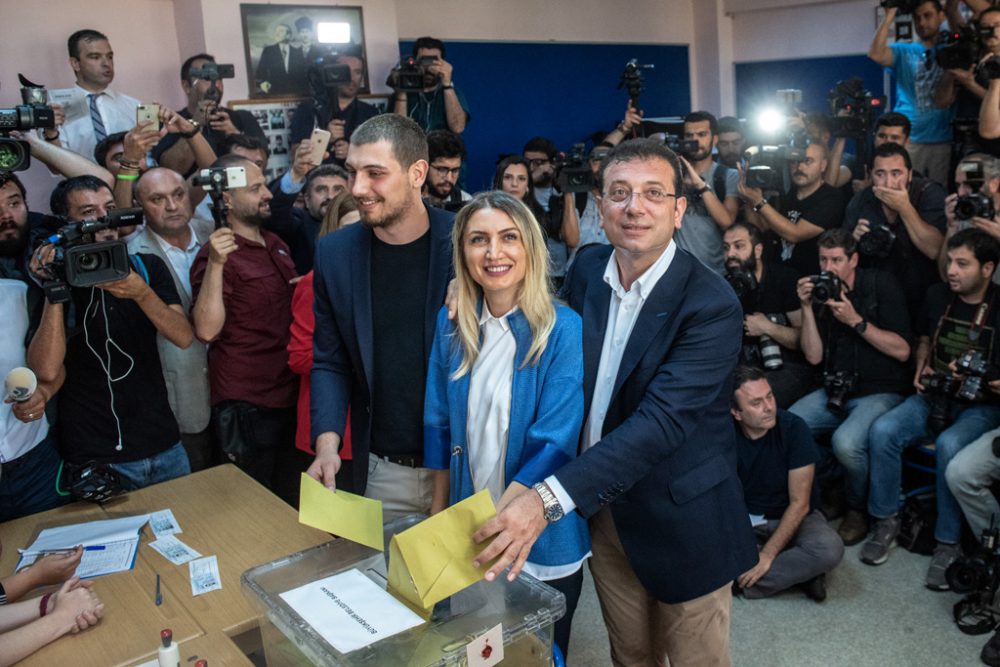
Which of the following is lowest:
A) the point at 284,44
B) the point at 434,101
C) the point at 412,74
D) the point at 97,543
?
the point at 97,543

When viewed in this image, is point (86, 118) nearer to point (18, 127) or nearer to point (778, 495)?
point (18, 127)

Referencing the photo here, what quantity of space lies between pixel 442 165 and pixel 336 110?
1.55m

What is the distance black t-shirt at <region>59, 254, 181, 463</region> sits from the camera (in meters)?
3.12

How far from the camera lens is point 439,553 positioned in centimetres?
157

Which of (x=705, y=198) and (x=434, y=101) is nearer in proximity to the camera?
(x=705, y=198)

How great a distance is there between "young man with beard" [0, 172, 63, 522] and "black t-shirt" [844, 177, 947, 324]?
142 inches

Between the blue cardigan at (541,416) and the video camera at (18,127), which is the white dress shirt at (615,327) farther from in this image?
the video camera at (18,127)

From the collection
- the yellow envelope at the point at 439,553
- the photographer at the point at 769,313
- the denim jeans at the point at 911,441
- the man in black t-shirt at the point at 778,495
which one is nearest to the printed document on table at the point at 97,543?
the yellow envelope at the point at 439,553

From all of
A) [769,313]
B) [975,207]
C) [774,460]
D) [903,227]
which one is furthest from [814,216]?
[774,460]

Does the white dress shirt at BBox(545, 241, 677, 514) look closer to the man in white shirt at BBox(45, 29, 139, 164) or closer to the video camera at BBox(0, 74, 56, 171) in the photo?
the video camera at BBox(0, 74, 56, 171)

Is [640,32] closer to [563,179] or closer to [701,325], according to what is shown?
[563,179]

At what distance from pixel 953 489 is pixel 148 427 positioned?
122 inches

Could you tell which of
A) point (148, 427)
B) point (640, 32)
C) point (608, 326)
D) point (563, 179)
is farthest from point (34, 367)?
point (640, 32)

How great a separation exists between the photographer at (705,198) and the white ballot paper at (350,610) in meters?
3.34
